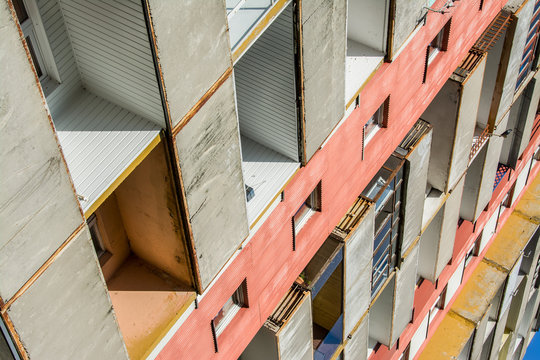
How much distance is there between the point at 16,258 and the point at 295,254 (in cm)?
954

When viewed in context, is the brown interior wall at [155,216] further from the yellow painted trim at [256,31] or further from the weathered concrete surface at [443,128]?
the weathered concrete surface at [443,128]

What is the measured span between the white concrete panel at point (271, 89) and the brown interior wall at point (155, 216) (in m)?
3.56

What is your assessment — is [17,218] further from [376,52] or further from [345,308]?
[345,308]

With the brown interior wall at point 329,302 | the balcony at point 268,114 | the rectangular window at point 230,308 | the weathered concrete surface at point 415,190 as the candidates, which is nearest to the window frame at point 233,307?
the rectangular window at point 230,308

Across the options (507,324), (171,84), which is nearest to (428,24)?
(171,84)

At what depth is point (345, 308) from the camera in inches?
898

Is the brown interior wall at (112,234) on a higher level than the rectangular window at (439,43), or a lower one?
lower

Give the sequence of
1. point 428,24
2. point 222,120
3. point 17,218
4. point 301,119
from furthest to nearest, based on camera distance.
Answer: point 428,24 < point 301,119 < point 222,120 < point 17,218

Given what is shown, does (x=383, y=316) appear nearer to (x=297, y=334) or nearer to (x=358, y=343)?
(x=358, y=343)

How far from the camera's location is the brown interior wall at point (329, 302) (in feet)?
71.5

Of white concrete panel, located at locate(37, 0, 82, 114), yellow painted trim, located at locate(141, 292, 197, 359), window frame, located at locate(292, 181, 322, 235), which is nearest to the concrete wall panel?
window frame, located at locate(292, 181, 322, 235)

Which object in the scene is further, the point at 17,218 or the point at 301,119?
the point at 301,119

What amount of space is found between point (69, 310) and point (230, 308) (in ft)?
22.4

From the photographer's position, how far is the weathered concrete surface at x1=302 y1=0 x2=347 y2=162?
553 inches
